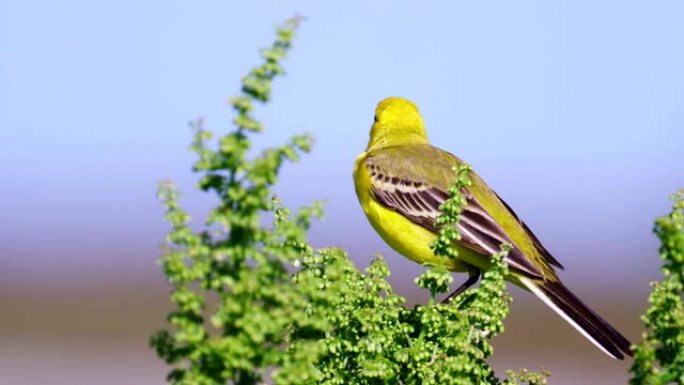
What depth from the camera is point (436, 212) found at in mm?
7398

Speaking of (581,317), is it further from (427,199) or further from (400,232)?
(400,232)

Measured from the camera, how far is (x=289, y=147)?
226 centimetres

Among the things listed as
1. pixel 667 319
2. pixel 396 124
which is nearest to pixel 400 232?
pixel 396 124

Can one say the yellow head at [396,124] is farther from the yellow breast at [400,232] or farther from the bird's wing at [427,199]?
the yellow breast at [400,232]

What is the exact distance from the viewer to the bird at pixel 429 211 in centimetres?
656

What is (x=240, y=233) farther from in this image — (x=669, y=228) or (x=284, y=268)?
(x=669, y=228)

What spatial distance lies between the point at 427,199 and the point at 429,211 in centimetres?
11

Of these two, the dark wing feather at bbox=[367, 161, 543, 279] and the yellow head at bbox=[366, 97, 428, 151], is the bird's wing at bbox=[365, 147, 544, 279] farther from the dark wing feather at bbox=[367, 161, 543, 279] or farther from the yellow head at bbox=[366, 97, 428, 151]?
the yellow head at bbox=[366, 97, 428, 151]

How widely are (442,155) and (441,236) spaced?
4.74 meters

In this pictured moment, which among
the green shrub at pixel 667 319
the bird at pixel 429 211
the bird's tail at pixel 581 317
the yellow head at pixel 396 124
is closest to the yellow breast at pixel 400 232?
the bird at pixel 429 211

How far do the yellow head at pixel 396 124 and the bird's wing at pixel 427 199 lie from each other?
1.55 ft

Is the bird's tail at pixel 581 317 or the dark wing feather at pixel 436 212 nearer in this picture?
the bird's tail at pixel 581 317

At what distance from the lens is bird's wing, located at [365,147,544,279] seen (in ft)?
22.1

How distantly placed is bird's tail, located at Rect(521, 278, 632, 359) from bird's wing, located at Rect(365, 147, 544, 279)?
0.10m
